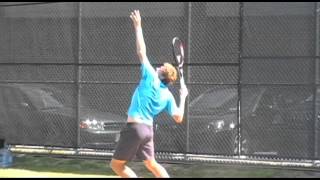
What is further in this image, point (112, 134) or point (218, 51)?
point (112, 134)

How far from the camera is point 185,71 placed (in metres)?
11.3

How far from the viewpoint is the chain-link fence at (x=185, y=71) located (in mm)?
10648

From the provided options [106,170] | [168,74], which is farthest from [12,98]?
[168,74]

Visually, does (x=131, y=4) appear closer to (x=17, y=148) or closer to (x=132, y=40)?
(x=132, y=40)

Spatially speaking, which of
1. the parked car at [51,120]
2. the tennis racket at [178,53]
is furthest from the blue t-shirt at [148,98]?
the parked car at [51,120]

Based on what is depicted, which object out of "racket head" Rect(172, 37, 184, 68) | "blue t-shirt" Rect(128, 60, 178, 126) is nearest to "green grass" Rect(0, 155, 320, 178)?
"racket head" Rect(172, 37, 184, 68)

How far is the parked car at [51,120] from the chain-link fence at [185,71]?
0.02 m

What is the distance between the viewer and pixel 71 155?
40.0 ft

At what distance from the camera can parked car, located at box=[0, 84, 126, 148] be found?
11.9 m

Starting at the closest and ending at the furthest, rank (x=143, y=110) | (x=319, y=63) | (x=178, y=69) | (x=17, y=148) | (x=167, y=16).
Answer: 1. (x=143, y=110)
2. (x=178, y=69)
3. (x=319, y=63)
4. (x=167, y=16)
5. (x=17, y=148)

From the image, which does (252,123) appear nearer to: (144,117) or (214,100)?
(214,100)

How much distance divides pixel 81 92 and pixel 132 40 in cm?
137

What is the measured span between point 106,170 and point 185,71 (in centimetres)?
218

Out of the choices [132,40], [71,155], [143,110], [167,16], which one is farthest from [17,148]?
[143,110]
